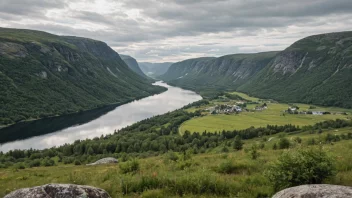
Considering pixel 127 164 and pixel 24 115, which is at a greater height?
pixel 127 164

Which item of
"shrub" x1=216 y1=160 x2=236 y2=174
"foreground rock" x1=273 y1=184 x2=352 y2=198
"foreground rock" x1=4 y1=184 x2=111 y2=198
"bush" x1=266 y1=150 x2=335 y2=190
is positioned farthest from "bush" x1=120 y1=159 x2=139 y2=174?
"foreground rock" x1=273 y1=184 x2=352 y2=198

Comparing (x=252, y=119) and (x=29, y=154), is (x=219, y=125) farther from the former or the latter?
(x=29, y=154)

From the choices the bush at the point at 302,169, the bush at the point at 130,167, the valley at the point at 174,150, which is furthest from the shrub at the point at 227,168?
the bush at the point at 130,167

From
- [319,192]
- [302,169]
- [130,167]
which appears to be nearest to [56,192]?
[319,192]

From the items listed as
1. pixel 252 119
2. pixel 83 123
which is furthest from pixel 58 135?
pixel 252 119

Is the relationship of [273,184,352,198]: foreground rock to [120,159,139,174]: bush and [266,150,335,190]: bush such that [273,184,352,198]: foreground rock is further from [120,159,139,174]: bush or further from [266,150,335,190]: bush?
[120,159,139,174]: bush

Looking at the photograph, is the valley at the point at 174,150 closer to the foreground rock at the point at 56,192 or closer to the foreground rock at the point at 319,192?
the foreground rock at the point at 319,192

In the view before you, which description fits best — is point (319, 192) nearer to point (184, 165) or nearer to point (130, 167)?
point (184, 165)
